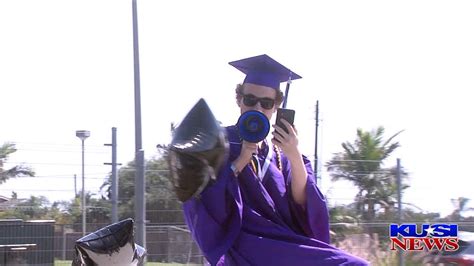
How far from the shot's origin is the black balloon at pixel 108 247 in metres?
3.21

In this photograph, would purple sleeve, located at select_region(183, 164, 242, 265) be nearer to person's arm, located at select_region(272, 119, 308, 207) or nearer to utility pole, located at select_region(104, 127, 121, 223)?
person's arm, located at select_region(272, 119, 308, 207)

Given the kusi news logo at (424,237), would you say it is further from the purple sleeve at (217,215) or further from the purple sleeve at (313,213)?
the purple sleeve at (217,215)

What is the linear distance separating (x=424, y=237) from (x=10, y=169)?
4931 millimetres

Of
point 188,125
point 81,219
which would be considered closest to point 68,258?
point 81,219

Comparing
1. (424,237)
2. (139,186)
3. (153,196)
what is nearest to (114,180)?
(139,186)

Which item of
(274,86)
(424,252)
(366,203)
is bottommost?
(424,252)

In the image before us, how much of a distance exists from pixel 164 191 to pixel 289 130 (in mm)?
4212

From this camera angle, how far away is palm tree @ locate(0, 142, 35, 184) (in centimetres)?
648

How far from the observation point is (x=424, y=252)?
29.4 feet

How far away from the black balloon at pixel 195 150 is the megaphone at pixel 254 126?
0.29 m

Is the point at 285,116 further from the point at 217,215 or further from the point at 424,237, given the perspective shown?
the point at 424,237

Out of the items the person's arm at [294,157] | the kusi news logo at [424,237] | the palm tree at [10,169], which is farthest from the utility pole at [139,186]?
the kusi news logo at [424,237]

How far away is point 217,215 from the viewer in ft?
8.84

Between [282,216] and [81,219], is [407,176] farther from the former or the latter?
[282,216]
